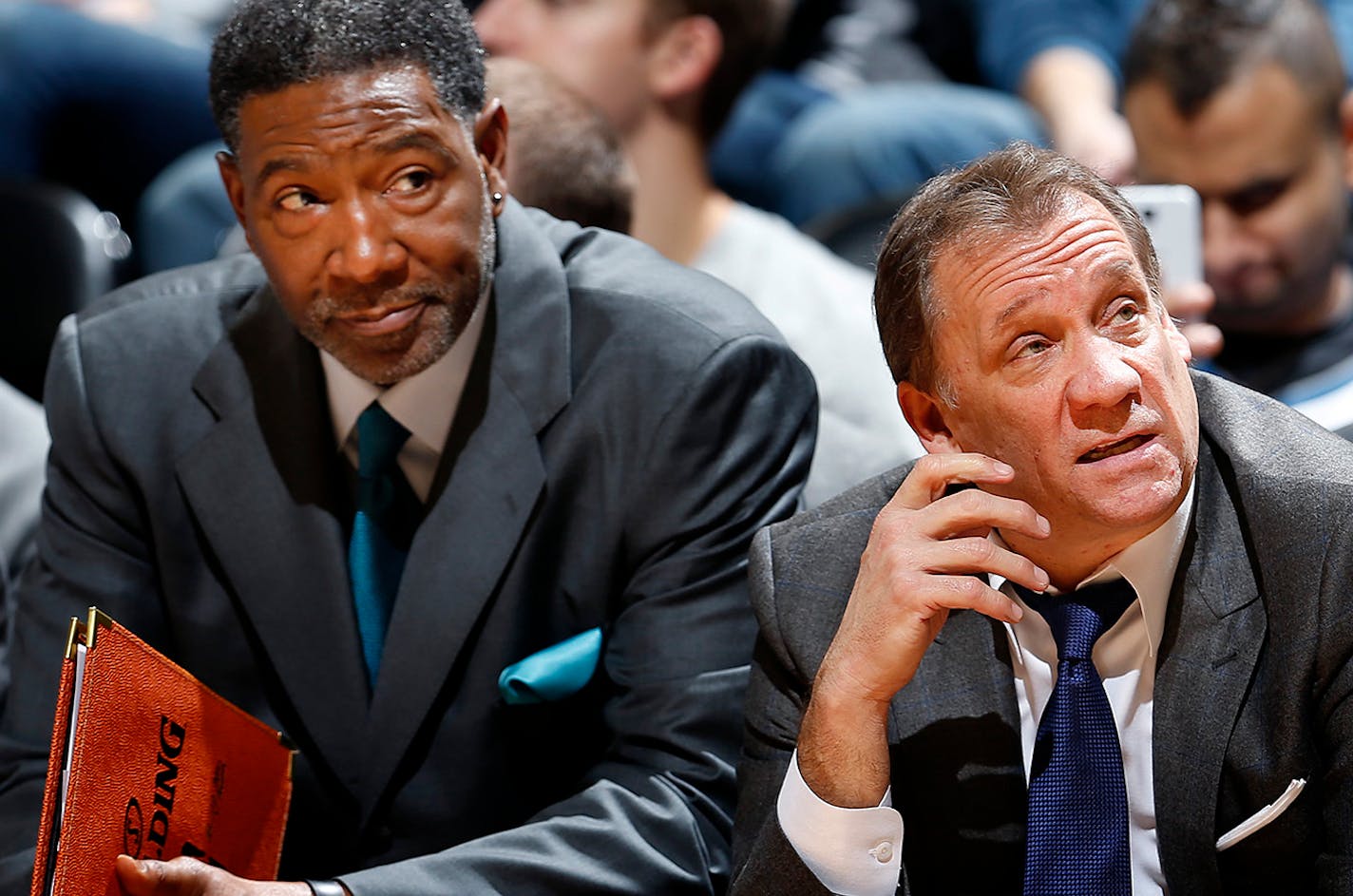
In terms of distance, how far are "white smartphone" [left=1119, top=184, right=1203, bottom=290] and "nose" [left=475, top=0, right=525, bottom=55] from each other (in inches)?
56.2

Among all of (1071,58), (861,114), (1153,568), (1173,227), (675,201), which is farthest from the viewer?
(1071,58)

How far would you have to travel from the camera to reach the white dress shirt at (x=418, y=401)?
2109 mm

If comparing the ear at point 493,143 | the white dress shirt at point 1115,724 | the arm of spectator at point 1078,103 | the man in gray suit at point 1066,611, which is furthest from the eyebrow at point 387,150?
the arm of spectator at point 1078,103

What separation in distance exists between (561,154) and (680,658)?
1005mm

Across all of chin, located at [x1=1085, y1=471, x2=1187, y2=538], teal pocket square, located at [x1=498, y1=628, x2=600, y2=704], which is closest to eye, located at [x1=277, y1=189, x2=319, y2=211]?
teal pocket square, located at [x1=498, y1=628, x2=600, y2=704]

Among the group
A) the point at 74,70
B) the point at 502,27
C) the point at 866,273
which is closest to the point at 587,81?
the point at 502,27

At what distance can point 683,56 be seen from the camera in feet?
11.8

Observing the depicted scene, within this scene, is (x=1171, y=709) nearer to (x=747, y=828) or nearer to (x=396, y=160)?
(x=747, y=828)

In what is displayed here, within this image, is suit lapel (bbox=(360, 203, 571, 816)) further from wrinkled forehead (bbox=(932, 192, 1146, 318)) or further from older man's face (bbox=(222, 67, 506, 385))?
wrinkled forehead (bbox=(932, 192, 1146, 318))

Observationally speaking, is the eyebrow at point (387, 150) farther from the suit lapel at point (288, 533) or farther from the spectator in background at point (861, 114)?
the spectator in background at point (861, 114)

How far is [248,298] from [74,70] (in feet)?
5.47

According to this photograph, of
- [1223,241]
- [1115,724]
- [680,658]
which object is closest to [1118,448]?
[1115,724]

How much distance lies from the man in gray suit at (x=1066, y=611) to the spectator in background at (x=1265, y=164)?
138 cm

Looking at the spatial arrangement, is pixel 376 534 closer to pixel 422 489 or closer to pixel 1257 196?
pixel 422 489
